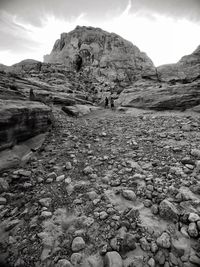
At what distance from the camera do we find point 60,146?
607cm

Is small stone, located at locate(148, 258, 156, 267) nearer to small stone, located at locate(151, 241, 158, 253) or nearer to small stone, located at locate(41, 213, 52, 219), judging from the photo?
small stone, located at locate(151, 241, 158, 253)

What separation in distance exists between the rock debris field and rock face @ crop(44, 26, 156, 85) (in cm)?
3760

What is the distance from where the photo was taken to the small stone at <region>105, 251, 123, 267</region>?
202cm

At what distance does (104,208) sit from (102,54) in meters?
51.1

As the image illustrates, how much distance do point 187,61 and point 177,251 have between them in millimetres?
22068

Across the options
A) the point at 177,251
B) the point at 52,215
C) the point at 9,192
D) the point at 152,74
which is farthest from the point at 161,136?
the point at 152,74

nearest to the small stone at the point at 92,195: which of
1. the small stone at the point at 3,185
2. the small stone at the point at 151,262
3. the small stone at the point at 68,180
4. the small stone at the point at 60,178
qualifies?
the small stone at the point at 68,180

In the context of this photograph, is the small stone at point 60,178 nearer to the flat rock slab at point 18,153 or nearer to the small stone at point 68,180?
the small stone at point 68,180

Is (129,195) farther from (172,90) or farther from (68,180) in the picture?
(172,90)

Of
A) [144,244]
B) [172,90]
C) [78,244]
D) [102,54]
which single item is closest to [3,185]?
[78,244]

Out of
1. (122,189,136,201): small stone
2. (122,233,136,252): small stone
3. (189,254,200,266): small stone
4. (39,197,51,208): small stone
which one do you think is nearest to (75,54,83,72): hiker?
(39,197,51,208): small stone

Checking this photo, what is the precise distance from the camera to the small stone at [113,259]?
202 cm

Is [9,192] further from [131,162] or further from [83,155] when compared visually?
[131,162]

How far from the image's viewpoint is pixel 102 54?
45406mm
